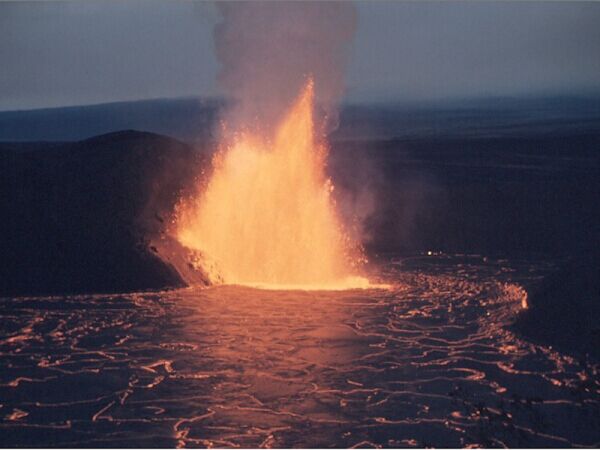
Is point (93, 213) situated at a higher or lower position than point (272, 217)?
lower

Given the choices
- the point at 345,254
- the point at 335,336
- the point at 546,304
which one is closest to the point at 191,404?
the point at 335,336

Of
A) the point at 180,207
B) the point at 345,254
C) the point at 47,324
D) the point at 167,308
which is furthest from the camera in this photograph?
the point at 345,254

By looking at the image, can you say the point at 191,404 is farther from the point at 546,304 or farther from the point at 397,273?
the point at 397,273

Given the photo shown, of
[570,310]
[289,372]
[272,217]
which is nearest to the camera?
[289,372]

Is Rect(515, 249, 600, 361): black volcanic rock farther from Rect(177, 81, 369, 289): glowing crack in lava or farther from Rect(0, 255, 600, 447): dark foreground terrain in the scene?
Rect(177, 81, 369, 289): glowing crack in lava

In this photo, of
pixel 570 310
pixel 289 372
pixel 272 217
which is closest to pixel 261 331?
pixel 289 372

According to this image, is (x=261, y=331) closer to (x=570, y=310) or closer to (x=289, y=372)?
(x=289, y=372)

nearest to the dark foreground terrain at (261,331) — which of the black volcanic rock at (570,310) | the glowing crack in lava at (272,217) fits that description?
the black volcanic rock at (570,310)

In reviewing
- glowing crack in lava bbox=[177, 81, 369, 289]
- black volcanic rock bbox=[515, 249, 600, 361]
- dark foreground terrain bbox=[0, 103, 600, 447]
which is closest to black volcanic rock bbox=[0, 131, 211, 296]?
dark foreground terrain bbox=[0, 103, 600, 447]
